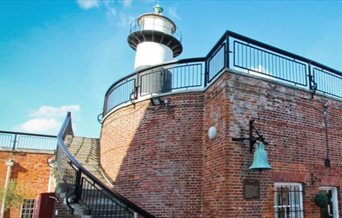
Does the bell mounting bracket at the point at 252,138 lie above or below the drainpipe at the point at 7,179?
above

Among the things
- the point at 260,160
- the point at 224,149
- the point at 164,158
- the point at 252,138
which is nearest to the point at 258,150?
the point at 260,160

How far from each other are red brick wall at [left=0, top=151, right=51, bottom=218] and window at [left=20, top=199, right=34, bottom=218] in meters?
0.23

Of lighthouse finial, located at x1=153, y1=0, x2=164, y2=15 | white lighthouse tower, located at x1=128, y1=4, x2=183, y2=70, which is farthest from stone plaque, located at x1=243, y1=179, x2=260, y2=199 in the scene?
lighthouse finial, located at x1=153, y1=0, x2=164, y2=15

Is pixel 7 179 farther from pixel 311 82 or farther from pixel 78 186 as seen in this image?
pixel 311 82

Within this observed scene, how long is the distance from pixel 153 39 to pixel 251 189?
1139 centimetres

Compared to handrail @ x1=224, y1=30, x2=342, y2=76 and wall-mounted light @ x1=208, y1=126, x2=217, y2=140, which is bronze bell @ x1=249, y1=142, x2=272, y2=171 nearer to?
wall-mounted light @ x1=208, y1=126, x2=217, y2=140

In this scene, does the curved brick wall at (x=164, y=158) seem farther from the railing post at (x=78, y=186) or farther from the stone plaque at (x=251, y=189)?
the railing post at (x=78, y=186)

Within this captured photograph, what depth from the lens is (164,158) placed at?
7320 millimetres

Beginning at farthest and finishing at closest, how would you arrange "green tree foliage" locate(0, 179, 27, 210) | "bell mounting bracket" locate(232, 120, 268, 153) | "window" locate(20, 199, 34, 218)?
"window" locate(20, 199, 34, 218) → "green tree foliage" locate(0, 179, 27, 210) → "bell mounting bracket" locate(232, 120, 268, 153)

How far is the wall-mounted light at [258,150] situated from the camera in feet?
17.8

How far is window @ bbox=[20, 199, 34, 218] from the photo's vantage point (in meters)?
12.8

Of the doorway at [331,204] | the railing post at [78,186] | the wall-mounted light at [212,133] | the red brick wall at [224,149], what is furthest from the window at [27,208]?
the doorway at [331,204]

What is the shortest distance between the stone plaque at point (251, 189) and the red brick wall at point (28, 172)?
33.8 feet

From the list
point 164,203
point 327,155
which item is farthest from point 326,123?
point 164,203
